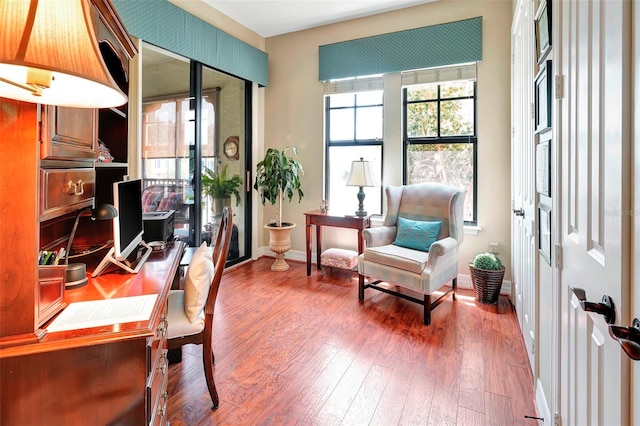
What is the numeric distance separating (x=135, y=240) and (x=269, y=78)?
3.50 metres

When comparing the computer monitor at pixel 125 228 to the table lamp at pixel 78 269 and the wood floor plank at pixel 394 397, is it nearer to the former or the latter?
the table lamp at pixel 78 269

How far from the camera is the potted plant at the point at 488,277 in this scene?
302cm

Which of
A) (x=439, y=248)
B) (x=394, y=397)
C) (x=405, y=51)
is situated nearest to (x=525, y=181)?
(x=439, y=248)

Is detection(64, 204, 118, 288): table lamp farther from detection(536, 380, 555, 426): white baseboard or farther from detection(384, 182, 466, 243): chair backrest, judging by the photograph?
detection(384, 182, 466, 243): chair backrest

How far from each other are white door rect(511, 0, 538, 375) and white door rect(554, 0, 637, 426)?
75cm

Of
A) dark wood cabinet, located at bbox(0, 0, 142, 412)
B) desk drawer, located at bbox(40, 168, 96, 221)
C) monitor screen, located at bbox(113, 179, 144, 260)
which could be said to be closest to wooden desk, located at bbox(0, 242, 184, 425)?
dark wood cabinet, located at bbox(0, 0, 142, 412)

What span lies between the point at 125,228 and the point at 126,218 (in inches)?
2.3

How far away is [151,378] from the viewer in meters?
1.11

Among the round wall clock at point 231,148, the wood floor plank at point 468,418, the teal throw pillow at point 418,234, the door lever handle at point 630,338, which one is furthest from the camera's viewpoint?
the round wall clock at point 231,148

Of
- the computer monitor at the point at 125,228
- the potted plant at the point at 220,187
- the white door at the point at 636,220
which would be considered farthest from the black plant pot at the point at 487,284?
the potted plant at the point at 220,187

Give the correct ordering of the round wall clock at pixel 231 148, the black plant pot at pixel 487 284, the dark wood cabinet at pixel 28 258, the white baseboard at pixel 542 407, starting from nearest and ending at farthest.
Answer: the dark wood cabinet at pixel 28 258, the white baseboard at pixel 542 407, the black plant pot at pixel 487 284, the round wall clock at pixel 231 148

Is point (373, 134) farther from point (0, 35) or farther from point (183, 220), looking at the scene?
point (0, 35)

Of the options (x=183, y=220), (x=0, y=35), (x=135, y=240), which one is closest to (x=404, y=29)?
Answer: (x=183, y=220)

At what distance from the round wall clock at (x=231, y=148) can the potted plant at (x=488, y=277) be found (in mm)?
3149
